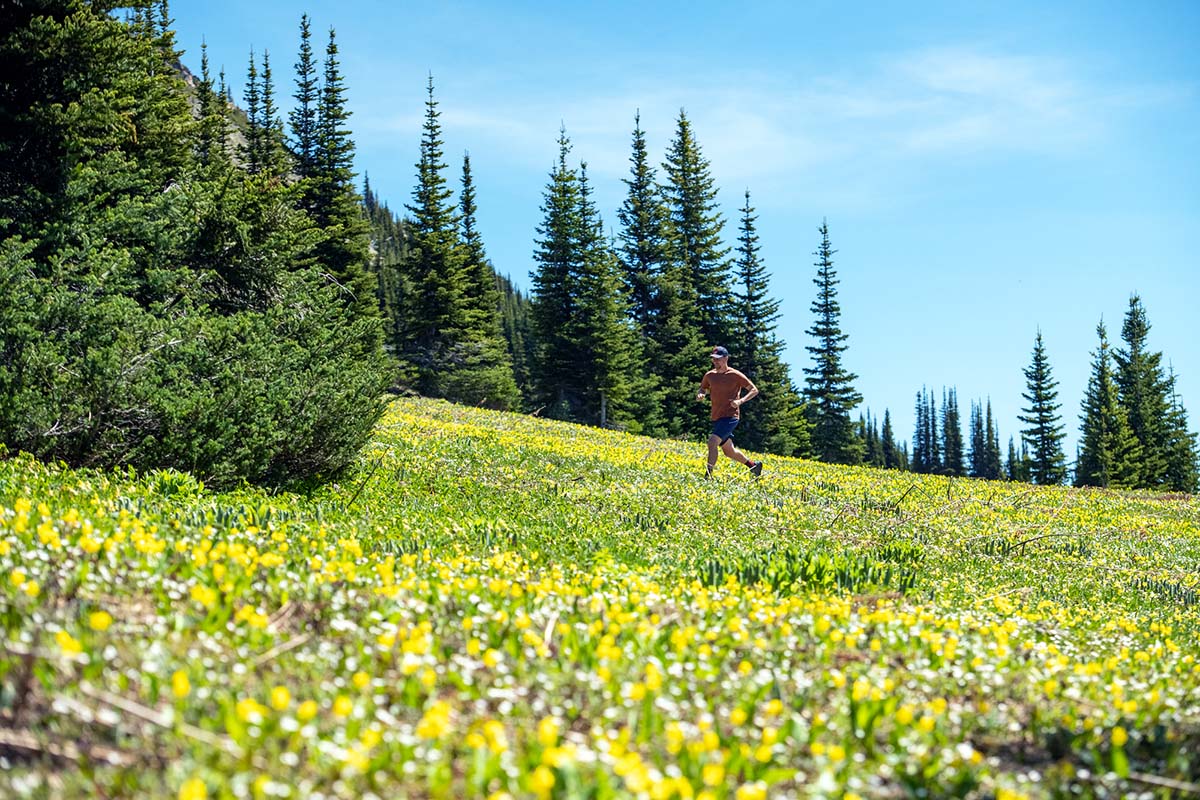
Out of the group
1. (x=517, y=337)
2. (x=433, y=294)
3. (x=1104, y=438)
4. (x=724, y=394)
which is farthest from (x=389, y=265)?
(x=724, y=394)

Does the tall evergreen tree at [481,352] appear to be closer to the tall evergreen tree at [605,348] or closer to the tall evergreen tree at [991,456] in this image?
the tall evergreen tree at [605,348]

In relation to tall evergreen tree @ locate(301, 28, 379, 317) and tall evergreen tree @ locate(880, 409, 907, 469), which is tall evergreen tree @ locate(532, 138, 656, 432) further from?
tall evergreen tree @ locate(880, 409, 907, 469)

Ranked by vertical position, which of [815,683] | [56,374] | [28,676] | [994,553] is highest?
[56,374]

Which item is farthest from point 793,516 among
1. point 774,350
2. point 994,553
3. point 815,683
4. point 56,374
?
point 774,350

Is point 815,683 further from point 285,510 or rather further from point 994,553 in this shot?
point 994,553

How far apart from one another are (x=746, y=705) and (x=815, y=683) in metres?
0.67

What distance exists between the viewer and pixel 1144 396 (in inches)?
2419

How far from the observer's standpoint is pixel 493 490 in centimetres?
1265

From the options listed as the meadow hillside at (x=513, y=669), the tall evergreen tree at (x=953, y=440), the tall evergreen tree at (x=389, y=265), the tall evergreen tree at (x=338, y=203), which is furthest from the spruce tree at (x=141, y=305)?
the tall evergreen tree at (x=953, y=440)

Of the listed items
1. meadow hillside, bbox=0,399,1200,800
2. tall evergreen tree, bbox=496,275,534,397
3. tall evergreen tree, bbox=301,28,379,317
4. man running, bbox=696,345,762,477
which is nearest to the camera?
meadow hillside, bbox=0,399,1200,800

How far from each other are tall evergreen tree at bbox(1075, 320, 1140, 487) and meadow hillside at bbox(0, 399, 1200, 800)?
57.3m

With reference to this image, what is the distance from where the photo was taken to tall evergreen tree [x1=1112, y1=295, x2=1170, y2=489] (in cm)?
5994

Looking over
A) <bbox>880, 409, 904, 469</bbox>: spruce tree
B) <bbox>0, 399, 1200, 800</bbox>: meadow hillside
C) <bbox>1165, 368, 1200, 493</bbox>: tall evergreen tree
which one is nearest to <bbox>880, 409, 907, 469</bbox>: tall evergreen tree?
<bbox>880, 409, 904, 469</bbox>: spruce tree

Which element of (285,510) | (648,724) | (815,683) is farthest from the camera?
(285,510)
